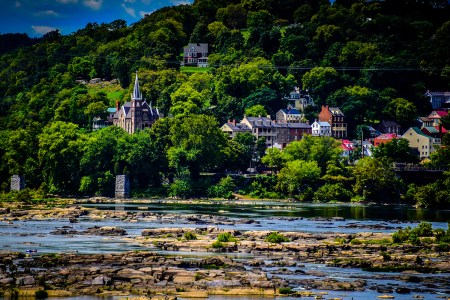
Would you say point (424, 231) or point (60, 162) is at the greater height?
point (60, 162)

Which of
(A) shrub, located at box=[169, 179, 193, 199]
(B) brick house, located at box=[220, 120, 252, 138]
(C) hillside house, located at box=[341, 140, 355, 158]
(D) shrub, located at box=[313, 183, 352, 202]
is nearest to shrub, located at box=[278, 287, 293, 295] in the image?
(D) shrub, located at box=[313, 183, 352, 202]

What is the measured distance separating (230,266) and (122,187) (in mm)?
93759

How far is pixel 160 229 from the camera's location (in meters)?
88.6

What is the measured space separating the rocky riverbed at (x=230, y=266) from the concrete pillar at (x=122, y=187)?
68347 mm

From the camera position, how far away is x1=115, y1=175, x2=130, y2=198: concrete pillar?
157 m

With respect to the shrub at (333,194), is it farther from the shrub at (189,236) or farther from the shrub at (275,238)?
the shrub at (189,236)

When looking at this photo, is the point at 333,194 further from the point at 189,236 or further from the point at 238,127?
the point at 189,236

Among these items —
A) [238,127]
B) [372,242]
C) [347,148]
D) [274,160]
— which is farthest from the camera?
[238,127]

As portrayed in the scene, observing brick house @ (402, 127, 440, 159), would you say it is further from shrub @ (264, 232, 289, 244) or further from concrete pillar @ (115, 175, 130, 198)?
shrub @ (264, 232, 289, 244)

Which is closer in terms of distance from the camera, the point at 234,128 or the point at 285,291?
the point at 285,291

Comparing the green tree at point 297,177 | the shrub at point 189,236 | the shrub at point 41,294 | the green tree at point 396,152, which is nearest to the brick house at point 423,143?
the green tree at point 396,152

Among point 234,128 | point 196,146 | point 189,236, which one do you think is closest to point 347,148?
point 234,128

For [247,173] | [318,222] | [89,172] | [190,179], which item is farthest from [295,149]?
[318,222]

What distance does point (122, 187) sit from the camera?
15688 cm
